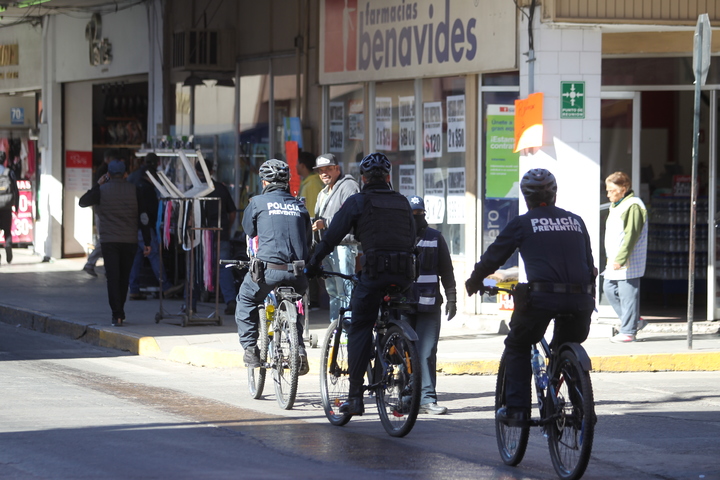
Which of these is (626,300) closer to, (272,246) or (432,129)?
(432,129)

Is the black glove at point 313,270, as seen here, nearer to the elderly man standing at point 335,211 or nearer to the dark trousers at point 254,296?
the dark trousers at point 254,296

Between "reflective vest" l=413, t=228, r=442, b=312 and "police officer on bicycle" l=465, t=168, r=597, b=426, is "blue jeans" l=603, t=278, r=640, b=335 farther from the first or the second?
"police officer on bicycle" l=465, t=168, r=597, b=426

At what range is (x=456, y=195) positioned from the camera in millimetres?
13711

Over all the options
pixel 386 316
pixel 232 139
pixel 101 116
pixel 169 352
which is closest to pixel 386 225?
pixel 386 316

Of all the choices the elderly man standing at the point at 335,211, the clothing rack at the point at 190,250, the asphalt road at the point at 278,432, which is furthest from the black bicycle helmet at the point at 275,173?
the clothing rack at the point at 190,250

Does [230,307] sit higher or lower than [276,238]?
lower

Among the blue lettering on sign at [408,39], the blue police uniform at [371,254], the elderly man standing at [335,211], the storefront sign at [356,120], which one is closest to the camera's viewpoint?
the blue police uniform at [371,254]

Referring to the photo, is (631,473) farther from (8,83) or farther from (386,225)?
(8,83)

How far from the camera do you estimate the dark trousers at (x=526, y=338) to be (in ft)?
21.3

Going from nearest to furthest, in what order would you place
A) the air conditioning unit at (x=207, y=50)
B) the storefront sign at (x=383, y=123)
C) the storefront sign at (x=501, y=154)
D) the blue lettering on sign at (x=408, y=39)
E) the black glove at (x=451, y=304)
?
1. the black glove at (x=451, y=304)
2. the storefront sign at (x=501, y=154)
3. the blue lettering on sign at (x=408, y=39)
4. the storefront sign at (x=383, y=123)
5. the air conditioning unit at (x=207, y=50)

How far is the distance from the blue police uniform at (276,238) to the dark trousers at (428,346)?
2.89 ft

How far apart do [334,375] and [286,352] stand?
0.71 metres

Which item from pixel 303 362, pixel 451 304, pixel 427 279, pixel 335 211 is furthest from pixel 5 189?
pixel 451 304

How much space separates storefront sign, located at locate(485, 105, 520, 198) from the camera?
13266 millimetres
